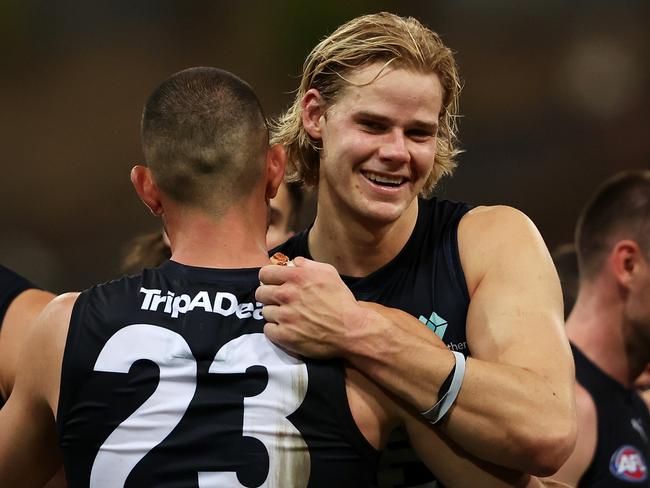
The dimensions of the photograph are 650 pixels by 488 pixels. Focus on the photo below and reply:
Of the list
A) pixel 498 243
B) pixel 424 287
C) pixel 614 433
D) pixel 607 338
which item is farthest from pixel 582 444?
pixel 498 243

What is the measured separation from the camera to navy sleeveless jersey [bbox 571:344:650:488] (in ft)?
15.5

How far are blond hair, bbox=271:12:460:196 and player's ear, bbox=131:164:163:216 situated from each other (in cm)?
100

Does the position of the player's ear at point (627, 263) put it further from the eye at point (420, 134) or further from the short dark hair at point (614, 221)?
the eye at point (420, 134)

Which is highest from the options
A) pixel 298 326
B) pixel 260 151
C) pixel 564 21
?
pixel 260 151

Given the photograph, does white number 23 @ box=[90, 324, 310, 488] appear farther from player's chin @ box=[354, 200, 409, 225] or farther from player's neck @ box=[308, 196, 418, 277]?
player's neck @ box=[308, 196, 418, 277]

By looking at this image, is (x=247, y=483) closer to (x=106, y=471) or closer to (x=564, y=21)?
(x=106, y=471)

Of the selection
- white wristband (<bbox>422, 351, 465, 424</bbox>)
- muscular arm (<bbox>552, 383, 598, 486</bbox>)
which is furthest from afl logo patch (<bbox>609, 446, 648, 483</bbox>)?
white wristband (<bbox>422, 351, 465, 424</bbox>)

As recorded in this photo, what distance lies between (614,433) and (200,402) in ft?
9.96

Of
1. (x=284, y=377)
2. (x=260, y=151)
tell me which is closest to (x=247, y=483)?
(x=284, y=377)

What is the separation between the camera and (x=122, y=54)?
32.9 ft

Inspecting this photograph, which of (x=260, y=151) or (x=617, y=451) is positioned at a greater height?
(x=260, y=151)

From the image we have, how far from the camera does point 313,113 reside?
12.0ft

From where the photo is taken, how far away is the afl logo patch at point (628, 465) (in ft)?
15.6

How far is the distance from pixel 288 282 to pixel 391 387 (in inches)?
14.4
